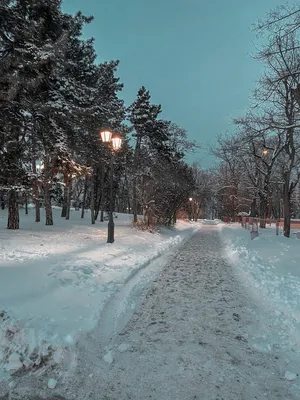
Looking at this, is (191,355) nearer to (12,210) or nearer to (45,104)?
(45,104)

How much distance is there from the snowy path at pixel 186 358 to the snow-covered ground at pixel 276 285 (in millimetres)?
213

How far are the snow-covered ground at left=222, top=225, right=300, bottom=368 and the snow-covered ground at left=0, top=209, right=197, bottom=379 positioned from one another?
8.91 ft

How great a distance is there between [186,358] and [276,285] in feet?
12.5

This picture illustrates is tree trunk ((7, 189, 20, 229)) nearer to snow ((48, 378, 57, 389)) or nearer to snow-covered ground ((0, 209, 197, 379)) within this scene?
snow-covered ground ((0, 209, 197, 379))

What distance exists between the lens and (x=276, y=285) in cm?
662

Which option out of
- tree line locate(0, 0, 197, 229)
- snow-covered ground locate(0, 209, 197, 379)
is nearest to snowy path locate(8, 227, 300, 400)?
snow-covered ground locate(0, 209, 197, 379)

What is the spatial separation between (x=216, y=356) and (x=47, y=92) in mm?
12634

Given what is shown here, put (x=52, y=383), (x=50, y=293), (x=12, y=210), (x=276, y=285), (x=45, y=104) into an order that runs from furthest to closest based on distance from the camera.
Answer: (x=12, y=210) < (x=45, y=104) < (x=276, y=285) < (x=50, y=293) < (x=52, y=383)

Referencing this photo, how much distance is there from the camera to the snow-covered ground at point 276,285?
4234 mm

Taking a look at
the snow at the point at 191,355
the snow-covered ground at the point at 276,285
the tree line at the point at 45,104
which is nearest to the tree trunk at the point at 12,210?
the tree line at the point at 45,104

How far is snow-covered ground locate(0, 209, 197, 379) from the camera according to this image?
3.60 m

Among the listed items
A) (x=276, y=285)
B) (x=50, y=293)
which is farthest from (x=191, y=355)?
(x=276, y=285)

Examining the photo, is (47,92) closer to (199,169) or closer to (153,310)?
(153,310)

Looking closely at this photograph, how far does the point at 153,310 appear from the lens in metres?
5.33
